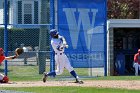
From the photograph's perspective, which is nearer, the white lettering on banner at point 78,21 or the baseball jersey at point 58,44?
the baseball jersey at point 58,44

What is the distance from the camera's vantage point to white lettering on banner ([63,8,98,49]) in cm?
2433

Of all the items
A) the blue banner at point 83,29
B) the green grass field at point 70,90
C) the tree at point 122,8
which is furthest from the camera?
the tree at point 122,8

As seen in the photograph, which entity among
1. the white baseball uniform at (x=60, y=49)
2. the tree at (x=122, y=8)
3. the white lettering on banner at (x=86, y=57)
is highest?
the tree at (x=122, y=8)

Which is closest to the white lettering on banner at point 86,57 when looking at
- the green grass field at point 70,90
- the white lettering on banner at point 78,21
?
the white lettering on banner at point 78,21

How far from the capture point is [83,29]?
2434 centimetres

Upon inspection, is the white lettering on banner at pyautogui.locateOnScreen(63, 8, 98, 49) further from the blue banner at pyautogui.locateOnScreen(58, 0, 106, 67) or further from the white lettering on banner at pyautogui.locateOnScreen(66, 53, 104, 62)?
the white lettering on banner at pyautogui.locateOnScreen(66, 53, 104, 62)

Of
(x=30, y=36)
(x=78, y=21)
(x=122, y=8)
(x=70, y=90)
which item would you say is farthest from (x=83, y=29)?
(x=122, y=8)

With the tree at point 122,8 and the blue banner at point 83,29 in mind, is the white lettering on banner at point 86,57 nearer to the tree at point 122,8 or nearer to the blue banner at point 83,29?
A: the blue banner at point 83,29

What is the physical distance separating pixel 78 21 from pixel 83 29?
457 mm

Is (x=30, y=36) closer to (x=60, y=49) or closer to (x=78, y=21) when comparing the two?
(x=78, y=21)

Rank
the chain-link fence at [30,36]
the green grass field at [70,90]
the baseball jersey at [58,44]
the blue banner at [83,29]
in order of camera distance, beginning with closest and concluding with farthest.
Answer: the green grass field at [70,90] < the baseball jersey at [58,44] < the blue banner at [83,29] < the chain-link fence at [30,36]

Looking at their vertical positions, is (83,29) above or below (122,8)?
below

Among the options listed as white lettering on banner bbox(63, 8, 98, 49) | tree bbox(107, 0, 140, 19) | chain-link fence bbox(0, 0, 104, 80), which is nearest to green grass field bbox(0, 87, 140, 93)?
chain-link fence bbox(0, 0, 104, 80)

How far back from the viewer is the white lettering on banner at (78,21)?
24.3 metres
